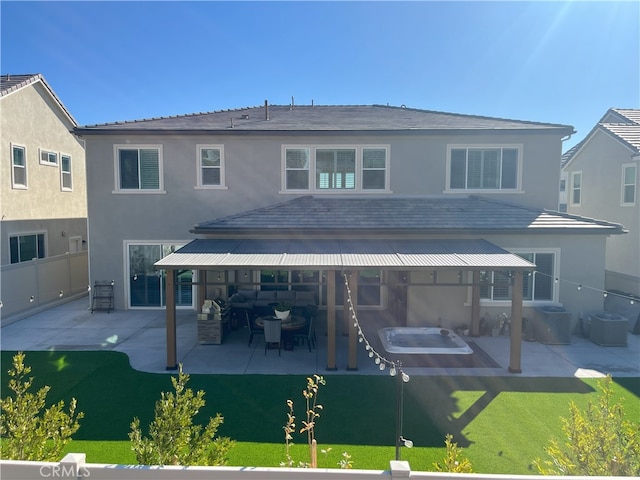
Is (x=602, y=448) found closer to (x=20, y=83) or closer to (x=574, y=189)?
(x=574, y=189)

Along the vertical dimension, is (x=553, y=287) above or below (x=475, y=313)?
above

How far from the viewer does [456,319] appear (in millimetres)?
12727

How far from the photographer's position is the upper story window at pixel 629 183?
1634 centimetres

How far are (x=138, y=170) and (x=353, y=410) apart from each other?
1214 centimetres

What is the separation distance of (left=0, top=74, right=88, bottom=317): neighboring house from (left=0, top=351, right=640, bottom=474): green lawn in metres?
5.87

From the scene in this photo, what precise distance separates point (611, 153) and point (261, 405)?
19.0 metres

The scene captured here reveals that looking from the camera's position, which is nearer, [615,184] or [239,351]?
[239,351]

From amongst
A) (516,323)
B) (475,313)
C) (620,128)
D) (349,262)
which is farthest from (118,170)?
(620,128)

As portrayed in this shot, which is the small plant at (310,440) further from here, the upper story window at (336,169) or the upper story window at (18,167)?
the upper story window at (18,167)

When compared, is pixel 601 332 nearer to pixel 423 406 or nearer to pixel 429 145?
pixel 423 406

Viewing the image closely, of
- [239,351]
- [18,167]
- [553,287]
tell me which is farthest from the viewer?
[18,167]

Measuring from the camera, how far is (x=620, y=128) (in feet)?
59.0

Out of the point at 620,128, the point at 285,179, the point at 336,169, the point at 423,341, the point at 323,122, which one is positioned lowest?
the point at 423,341

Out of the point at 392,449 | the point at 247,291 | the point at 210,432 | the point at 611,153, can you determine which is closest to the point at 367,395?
the point at 392,449
